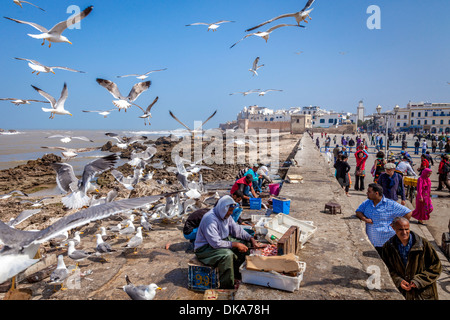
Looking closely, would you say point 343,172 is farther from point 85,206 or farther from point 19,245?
point 19,245

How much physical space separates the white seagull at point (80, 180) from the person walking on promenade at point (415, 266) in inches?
219

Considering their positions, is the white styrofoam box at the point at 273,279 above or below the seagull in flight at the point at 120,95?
below

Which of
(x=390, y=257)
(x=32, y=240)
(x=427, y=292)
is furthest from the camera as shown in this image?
(x=390, y=257)

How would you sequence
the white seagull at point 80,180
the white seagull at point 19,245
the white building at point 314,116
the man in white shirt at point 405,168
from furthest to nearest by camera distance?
the white building at point 314,116
the man in white shirt at point 405,168
the white seagull at point 80,180
the white seagull at point 19,245

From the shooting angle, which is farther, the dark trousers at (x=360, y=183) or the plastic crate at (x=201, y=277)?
the dark trousers at (x=360, y=183)

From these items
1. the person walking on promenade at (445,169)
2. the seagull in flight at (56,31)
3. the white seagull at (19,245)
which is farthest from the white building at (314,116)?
the white seagull at (19,245)

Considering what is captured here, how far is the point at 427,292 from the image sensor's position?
8.09 ft

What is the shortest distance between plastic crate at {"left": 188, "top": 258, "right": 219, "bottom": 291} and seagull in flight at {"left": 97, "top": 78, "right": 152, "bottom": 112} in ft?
16.1

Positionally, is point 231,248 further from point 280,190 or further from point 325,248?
point 280,190

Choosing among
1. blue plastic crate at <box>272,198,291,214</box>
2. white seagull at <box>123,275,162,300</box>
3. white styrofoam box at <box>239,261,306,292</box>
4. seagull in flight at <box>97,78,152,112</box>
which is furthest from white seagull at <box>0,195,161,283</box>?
seagull in flight at <box>97,78,152,112</box>

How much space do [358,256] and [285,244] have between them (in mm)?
1101

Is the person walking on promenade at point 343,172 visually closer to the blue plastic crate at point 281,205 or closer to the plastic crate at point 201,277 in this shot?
the blue plastic crate at point 281,205

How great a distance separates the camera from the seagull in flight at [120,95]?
6.54 m
